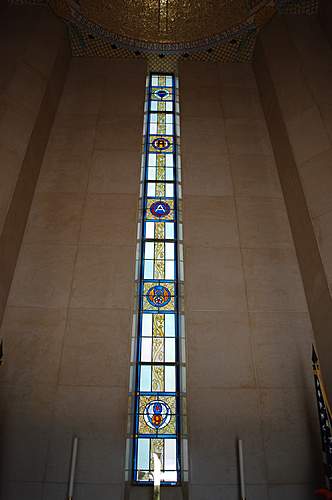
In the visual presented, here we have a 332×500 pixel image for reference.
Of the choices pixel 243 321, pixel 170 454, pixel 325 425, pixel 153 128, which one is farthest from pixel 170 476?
pixel 153 128

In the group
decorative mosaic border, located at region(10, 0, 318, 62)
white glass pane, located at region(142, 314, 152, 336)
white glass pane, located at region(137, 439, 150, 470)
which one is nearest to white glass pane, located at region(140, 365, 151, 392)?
white glass pane, located at region(142, 314, 152, 336)

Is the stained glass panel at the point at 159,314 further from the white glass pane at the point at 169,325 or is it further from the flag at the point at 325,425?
the flag at the point at 325,425

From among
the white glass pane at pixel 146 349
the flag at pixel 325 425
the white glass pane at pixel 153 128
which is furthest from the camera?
the white glass pane at pixel 153 128

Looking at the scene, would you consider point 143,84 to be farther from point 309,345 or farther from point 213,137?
point 309,345

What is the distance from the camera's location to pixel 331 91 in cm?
722

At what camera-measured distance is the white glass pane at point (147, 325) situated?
5.87 meters

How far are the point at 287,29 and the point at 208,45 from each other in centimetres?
149

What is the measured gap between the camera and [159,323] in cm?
595

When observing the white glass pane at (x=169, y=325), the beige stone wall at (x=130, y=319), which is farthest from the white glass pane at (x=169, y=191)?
the white glass pane at (x=169, y=325)

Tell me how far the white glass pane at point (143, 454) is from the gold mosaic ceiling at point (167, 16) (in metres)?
7.17

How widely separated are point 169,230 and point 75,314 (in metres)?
1.86

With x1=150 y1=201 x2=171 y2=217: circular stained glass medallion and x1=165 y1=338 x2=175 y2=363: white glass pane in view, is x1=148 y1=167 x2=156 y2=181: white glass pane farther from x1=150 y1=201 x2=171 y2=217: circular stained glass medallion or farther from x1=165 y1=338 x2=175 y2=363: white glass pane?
x1=165 y1=338 x2=175 y2=363: white glass pane

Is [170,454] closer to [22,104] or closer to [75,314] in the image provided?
[75,314]

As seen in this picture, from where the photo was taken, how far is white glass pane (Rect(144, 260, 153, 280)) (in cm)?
634
